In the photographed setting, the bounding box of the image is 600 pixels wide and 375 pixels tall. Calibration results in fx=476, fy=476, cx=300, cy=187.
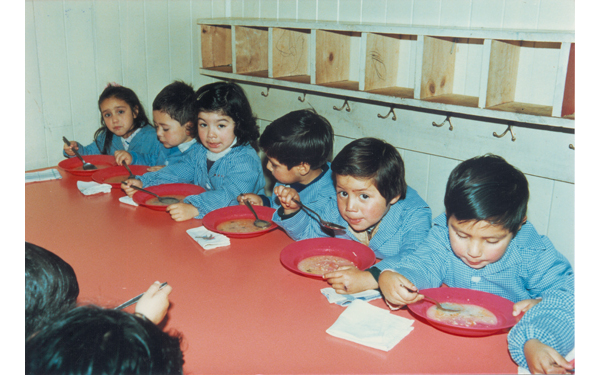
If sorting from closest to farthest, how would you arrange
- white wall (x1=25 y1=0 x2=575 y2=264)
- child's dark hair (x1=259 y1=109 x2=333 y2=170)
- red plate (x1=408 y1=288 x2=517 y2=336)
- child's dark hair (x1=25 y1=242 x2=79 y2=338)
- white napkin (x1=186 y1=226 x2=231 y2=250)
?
1. child's dark hair (x1=25 y1=242 x2=79 y2=338)
2. red plate (x1=408 y1=288 x2=517 y2=336)
3. white napkin (x1=186 y1=226 x2=231 y2=250)
4. white wall (x1=25 y1=0 x2=575 y2=264)
5. child's dark hair (x1=259 y1=109 x2=333 y2=170)

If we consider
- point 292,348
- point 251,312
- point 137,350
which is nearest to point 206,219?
point 251,312

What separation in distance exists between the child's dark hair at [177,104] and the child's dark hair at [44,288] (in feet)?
4.90

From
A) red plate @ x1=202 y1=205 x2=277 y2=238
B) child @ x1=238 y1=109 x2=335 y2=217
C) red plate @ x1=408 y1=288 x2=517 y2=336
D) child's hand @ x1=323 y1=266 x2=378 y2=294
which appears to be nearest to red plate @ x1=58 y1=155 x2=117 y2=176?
red plate @ x1=202 y1=205 x2=277 y2=238

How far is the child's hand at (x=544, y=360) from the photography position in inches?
35.3

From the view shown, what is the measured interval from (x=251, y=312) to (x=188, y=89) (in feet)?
5.07

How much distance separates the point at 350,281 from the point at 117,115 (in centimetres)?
175

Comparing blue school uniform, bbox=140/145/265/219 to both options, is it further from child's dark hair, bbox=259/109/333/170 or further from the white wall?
the white wall

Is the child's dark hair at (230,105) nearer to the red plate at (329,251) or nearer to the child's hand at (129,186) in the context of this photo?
the child's hand at (129,186)

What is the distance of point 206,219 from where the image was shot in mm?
1700

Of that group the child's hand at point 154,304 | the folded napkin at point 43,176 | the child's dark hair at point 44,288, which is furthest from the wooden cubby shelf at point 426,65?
the child's dark hair at point 44,288

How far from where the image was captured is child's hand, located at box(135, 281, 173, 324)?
1021 millimetres

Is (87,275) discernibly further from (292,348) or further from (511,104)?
(511,104)

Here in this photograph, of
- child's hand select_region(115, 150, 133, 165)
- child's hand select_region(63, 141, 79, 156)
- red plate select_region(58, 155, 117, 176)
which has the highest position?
child's hand select_region(63, 141, 79, 156)

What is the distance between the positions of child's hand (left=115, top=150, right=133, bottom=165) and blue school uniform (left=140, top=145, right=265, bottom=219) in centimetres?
29
